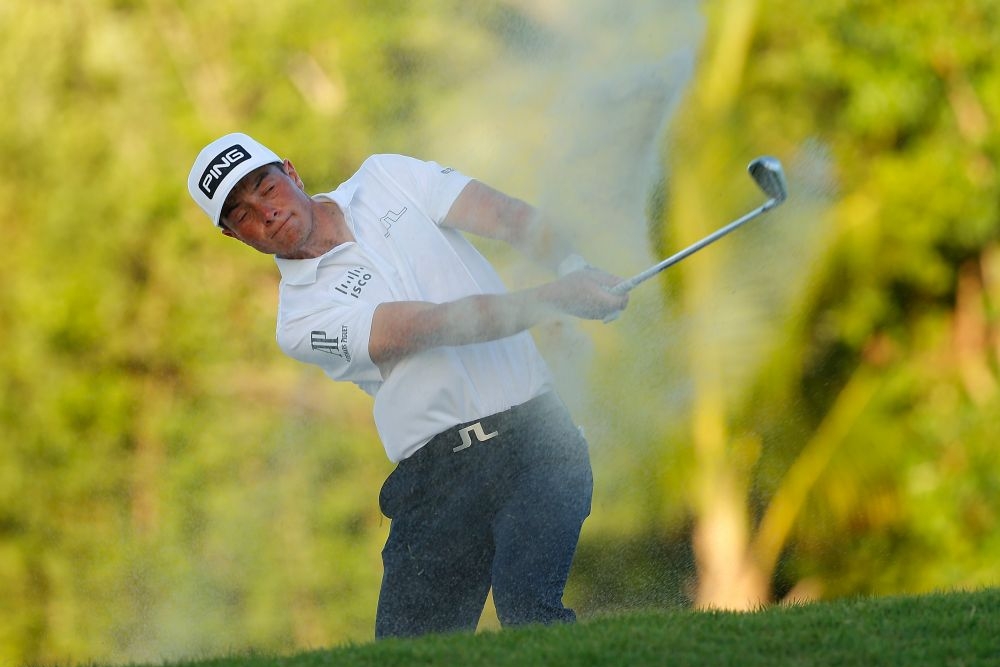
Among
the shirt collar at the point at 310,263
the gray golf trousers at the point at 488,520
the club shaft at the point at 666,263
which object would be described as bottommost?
the gray golf trousers at the point at 488,520

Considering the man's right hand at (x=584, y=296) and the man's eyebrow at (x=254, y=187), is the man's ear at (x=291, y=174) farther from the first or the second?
the man's right hand at (x=584, y=296)

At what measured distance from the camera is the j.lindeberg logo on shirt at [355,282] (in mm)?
4551

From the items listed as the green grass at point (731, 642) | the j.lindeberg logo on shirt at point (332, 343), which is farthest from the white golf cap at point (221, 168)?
the green grass at point (731, 642)

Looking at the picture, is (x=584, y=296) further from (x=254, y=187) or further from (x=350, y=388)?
(x=350, y=388)

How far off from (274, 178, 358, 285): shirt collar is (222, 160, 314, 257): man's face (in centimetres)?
4

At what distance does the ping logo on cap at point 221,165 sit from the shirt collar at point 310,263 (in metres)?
0.26

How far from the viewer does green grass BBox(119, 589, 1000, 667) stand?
12.6ft

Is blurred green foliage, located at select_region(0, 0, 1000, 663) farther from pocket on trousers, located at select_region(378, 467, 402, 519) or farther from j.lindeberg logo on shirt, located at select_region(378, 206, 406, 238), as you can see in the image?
j.lindeberg logo on shirt, located at select_region(378, 206, 406, 238)

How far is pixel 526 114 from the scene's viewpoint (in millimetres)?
7449

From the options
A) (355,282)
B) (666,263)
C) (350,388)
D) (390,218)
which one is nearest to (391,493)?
(355,282)

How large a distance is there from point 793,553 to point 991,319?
7.12 feet

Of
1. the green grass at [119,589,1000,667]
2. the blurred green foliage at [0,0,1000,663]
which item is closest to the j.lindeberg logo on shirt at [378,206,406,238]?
the green grass at [119,589,1000,667]

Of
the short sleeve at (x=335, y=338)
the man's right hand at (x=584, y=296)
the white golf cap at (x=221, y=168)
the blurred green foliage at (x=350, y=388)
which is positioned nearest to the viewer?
the man's right hand at (x=584, y=296)

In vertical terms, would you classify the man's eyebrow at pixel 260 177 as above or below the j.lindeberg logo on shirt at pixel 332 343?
above
